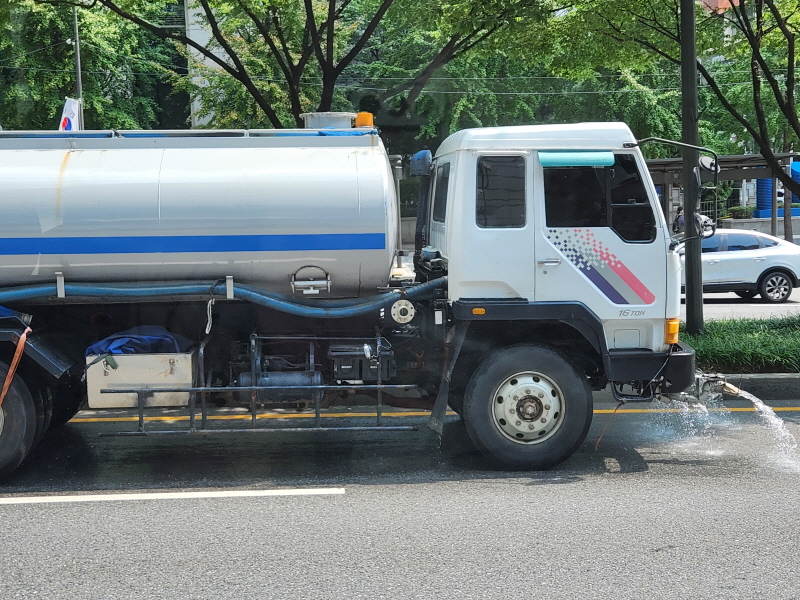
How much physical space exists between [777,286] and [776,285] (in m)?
0.03

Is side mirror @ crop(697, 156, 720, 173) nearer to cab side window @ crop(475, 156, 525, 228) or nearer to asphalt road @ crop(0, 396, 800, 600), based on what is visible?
cab side window @ crop(475, 156, 525, 228)

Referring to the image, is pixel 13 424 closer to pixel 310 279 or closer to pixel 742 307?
pixel 310 279

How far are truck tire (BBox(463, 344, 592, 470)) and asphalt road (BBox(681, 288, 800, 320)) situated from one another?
8.84 meters

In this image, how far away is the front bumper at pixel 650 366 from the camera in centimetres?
641

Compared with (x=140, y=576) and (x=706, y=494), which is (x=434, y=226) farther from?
(x=140, y=576)

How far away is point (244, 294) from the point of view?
6.41m

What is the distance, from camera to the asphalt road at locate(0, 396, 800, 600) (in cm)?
443

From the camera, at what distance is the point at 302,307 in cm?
649

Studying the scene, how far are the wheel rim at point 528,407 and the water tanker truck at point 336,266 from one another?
0.04 feet

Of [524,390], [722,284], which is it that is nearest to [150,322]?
[524,390]

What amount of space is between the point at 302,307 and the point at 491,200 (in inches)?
62.0

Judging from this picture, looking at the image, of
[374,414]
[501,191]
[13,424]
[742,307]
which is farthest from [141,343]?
[742,307]

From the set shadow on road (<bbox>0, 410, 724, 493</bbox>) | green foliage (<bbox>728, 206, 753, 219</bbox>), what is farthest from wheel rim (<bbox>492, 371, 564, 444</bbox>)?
green foliage (<bbox>728, 206, 753, 219</bbox>)

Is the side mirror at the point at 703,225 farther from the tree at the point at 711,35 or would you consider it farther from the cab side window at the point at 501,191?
the tree at the point at 711,35
